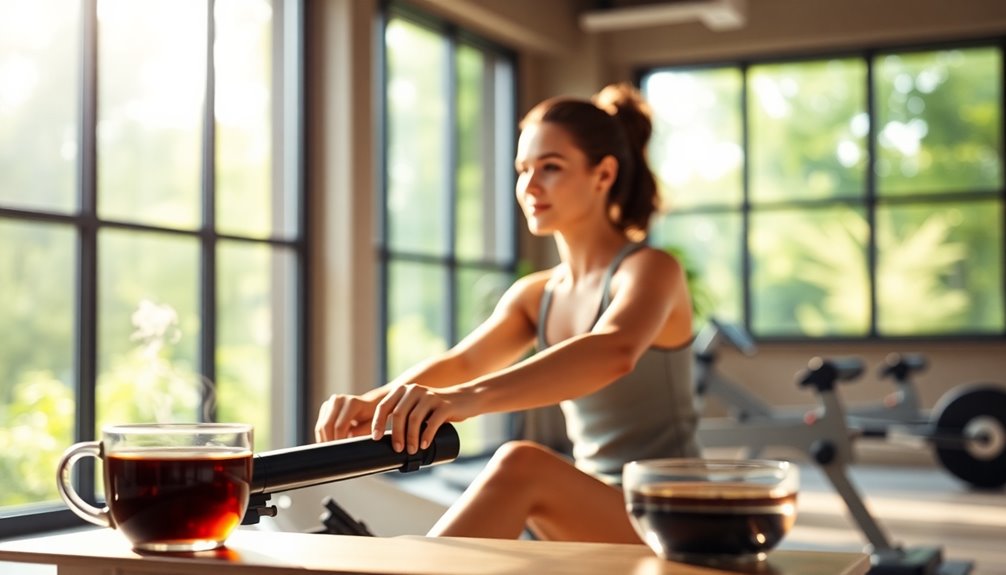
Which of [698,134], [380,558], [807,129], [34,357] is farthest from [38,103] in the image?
[807,129]

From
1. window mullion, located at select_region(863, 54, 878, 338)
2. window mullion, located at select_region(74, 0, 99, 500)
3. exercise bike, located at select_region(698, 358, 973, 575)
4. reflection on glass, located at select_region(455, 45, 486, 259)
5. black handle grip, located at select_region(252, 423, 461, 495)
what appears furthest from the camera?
window mullion, located at select_region(863, 54, 878, 338)

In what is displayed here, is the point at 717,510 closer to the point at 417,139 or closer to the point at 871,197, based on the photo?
the point at 417,139

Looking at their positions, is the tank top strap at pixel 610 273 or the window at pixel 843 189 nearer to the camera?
the tank top strap at pixel 610 273

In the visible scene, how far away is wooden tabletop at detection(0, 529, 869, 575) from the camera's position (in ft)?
2.95

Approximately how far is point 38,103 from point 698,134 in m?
4.30

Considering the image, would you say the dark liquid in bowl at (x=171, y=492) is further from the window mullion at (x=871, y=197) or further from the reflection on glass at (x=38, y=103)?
the window mullion at (x=871, y=197)

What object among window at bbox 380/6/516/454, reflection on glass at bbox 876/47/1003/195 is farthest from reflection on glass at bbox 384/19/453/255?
reflection on glass at bbox 876/47/1003/195

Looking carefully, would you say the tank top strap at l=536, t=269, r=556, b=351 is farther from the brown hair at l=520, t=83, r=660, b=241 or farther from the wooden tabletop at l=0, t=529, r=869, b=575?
the wooden tabletop at l=0, t=529, r=869, b=575

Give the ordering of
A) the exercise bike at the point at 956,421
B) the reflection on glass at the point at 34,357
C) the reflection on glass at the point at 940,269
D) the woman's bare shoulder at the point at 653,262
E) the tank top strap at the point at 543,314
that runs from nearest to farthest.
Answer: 1. the woman's bare shoulder at the point at 653,262
2. the tank top strap at the point at 543,314
3. the reflection on glass at the point at 34,357
4. the exercise bike at the point at 956,421
5. the reflection on glass at the point at 940,269

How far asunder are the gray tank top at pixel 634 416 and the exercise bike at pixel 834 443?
1.74 m

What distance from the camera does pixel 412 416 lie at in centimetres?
111

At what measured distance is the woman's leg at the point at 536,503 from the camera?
1.42m

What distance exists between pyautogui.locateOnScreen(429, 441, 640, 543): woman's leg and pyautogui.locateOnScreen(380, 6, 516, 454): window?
13.5ft

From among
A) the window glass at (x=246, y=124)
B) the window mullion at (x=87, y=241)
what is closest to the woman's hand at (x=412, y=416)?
the window mullion at (x=87, y=241)
